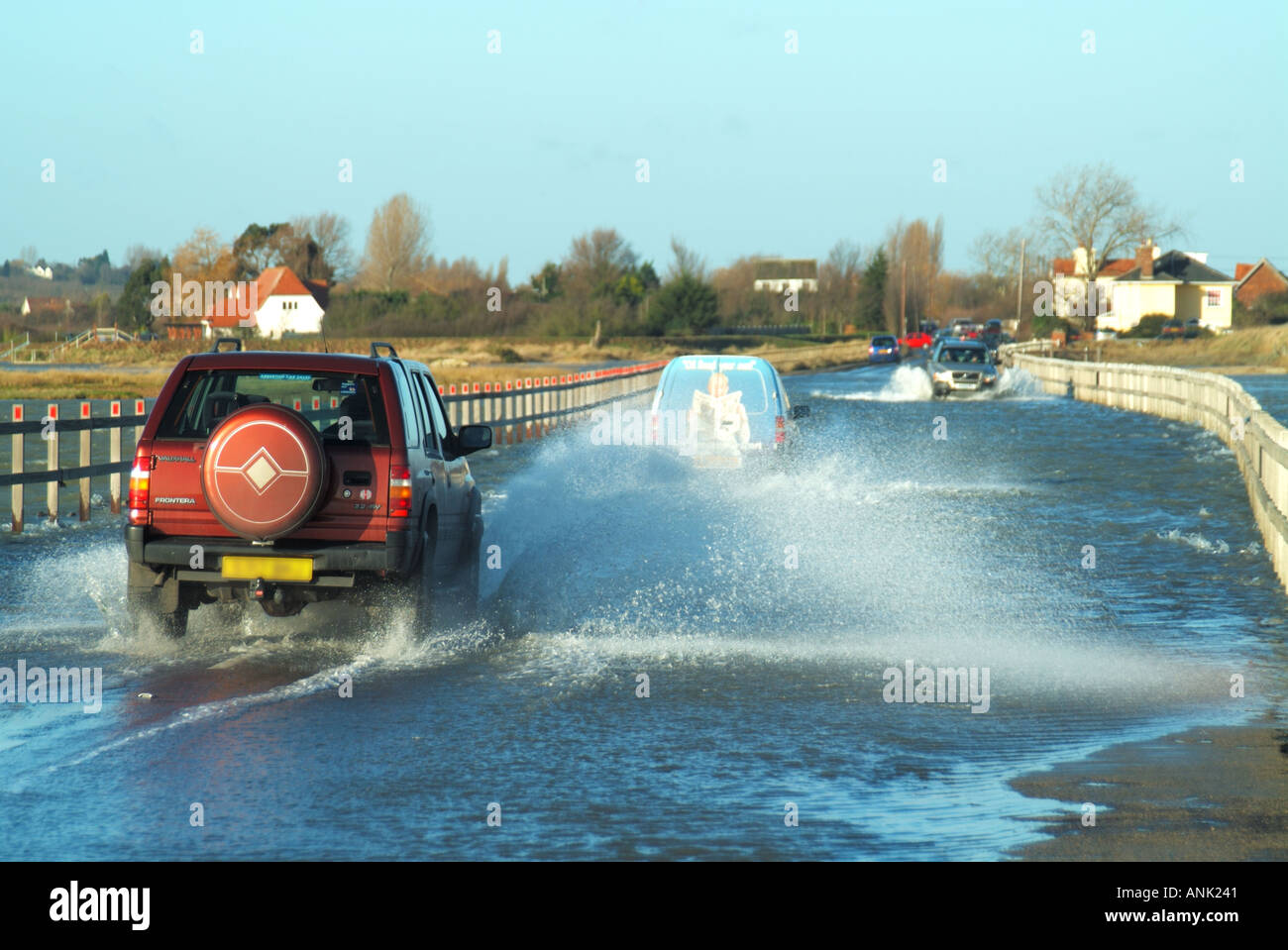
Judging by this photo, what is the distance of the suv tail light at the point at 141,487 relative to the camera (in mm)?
8992

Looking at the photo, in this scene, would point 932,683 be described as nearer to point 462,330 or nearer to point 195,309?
point 462,330

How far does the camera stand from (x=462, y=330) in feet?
342

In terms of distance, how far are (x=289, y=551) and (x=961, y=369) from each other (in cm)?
3753

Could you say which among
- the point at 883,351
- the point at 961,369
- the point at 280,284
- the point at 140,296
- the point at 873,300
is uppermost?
the point at 280,284

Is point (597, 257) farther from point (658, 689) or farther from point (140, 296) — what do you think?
point (658, 689)

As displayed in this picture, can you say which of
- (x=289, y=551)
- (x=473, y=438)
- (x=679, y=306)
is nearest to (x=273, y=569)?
(x=289, y=551)

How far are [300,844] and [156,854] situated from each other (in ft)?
1.58

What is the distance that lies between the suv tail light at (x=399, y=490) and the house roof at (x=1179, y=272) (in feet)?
403

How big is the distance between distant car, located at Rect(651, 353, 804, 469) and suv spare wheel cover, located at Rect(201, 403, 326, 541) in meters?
9.01

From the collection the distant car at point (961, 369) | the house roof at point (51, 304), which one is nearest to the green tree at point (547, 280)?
the house roof at point (51, 304)

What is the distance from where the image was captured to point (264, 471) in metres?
8.62

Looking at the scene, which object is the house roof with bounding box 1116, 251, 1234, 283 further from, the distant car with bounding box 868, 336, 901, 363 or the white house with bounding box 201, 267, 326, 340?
the white house with bounding box 201, 267, 326, 340

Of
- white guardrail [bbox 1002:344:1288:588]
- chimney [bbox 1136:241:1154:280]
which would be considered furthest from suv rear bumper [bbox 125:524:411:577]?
chimney [bbox 1136:241:1154:280]

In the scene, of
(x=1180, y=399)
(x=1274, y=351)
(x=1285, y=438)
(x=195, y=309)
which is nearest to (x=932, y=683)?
(x=1285, y=438)
